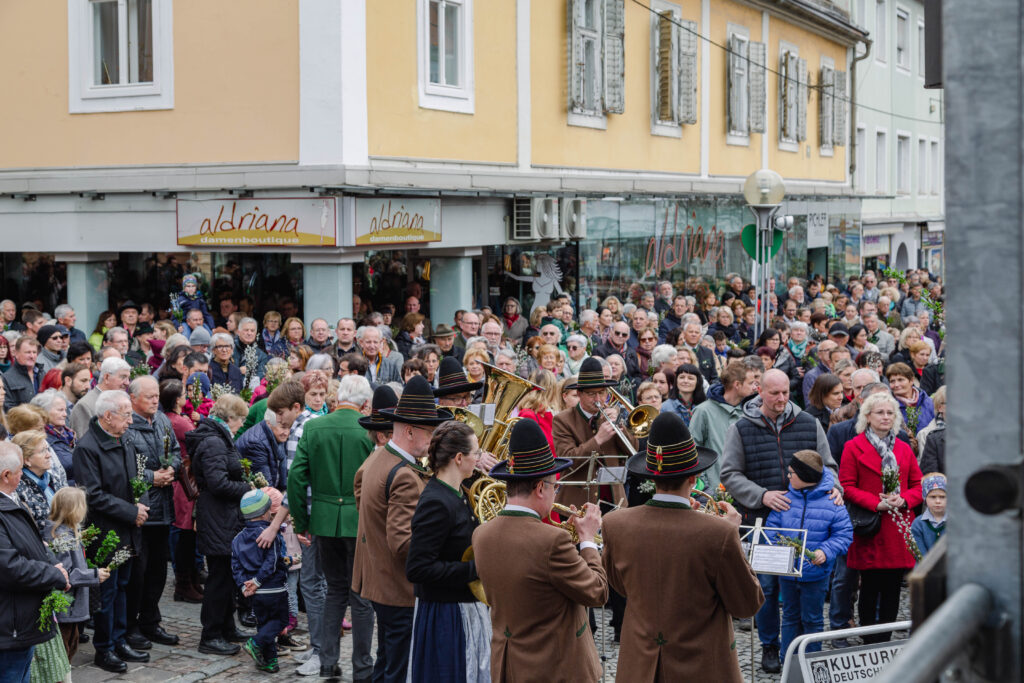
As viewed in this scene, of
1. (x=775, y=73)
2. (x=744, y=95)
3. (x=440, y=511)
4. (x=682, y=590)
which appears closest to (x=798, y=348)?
(x=440, y=511)

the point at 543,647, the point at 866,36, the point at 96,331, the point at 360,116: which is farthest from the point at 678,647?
the point at 866,36

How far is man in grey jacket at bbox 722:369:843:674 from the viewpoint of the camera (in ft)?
26.7

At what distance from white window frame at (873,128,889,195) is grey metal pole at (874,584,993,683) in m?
37.0

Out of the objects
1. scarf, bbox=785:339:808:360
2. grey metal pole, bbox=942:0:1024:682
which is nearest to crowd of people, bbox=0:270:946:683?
scarf, bbox=785:339:808:360

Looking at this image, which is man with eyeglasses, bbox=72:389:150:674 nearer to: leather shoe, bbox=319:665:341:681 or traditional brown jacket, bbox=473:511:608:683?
leather shoe, bbox=319:665:341:681

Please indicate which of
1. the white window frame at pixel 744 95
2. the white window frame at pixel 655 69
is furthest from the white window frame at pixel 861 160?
the white window frame at pixel 655 69

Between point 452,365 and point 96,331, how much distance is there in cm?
882

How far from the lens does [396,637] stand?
702cm

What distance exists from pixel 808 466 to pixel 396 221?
8710mm

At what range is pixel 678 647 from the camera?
5133 millimetres

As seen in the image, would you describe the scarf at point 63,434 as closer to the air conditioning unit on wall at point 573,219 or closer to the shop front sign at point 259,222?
the shop front sign at point 259,222

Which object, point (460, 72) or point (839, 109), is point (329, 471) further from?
point (839, 109)

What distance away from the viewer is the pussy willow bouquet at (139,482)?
27.1 ft

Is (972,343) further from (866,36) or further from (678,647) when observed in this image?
(866,36)
